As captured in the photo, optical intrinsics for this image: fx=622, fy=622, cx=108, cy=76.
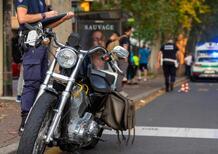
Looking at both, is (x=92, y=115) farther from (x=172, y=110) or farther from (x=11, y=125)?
(x=172, y=110)

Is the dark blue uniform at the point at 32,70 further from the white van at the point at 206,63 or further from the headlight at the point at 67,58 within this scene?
the white van at the point at 206,63

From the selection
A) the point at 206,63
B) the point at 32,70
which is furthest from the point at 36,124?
Answer: the point at 206,63

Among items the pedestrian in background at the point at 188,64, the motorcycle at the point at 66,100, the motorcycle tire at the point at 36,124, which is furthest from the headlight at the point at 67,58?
the pedestrian in background at the point at 188,64

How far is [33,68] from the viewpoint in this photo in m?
7.18

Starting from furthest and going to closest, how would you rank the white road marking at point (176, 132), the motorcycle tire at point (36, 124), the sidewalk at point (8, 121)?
the white road marking at point (176, 132), the sidewalk at point (8, 121), the motorcycle tire at point (36, 124)

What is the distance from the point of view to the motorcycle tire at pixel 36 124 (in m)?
6.00

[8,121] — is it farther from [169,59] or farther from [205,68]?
[205,68]

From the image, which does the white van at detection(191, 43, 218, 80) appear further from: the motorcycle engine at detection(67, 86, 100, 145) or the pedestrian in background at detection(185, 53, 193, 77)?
the motorcycle engine at detection(67, 86, 100, 145)

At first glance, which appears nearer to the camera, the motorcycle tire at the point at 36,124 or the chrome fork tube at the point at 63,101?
the motorcycle tire at the point at 36,124

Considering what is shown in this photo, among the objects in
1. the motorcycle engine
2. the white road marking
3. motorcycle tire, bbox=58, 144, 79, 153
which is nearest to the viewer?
the motorcycle engine

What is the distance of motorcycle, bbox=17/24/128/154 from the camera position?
612 centimetres

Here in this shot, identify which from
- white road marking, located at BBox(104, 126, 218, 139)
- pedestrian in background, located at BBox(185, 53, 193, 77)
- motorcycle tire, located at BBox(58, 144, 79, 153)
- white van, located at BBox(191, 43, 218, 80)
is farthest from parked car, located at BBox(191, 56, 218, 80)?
motorcycle tire, located at BBox(58, 144, 79, 153)

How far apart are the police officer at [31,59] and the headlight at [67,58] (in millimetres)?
569

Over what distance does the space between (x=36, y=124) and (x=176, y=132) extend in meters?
4.10
